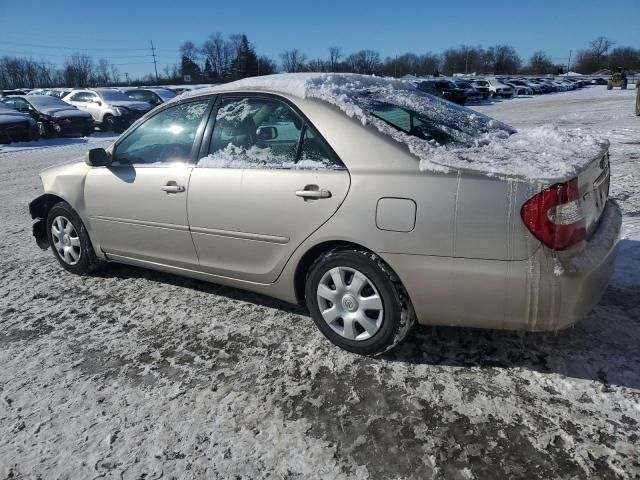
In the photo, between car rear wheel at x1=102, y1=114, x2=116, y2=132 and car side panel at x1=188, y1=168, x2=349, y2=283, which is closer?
car side panel at x1=188, y1=168, x2=349, y2=283

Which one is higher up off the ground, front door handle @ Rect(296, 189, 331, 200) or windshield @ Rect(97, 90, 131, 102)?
windshield @ Rect(97, 90, 131, 102)

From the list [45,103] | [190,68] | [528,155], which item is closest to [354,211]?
[528,155]

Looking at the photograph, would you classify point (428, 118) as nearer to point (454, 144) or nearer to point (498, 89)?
point (454, 144)

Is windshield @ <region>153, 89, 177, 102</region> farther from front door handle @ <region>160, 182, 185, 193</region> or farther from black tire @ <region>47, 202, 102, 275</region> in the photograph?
front door handle @ <region>160, 182, 185, 193</region>

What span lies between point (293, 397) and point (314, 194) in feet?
3.64

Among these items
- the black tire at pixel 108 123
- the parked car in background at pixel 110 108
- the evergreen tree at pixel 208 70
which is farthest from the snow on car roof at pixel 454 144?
the evergreen tree at pixel 208 70

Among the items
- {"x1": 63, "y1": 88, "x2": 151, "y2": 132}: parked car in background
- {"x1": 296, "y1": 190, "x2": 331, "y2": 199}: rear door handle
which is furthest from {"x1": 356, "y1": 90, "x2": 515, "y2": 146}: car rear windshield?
{"x1": 63, "y1": 88, "x2": 151, "y2": 132}: parked car in background

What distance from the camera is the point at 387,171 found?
2.58m

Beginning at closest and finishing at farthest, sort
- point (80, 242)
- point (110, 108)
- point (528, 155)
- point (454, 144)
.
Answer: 1. point (528, 155)
2. point (454, 144)
3. point (80, 242)
4. point (110, 108)

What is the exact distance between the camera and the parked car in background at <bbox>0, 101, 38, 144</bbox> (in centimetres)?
1617

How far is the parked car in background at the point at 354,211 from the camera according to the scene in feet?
7.72

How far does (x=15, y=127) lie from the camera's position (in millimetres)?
16328

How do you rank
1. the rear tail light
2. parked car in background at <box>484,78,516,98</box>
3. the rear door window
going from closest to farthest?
the rear tail light < the rear door window < parked car in background at <box>484,78,516,98</box>

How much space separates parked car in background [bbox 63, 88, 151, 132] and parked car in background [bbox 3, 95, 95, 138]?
4.68 feet
